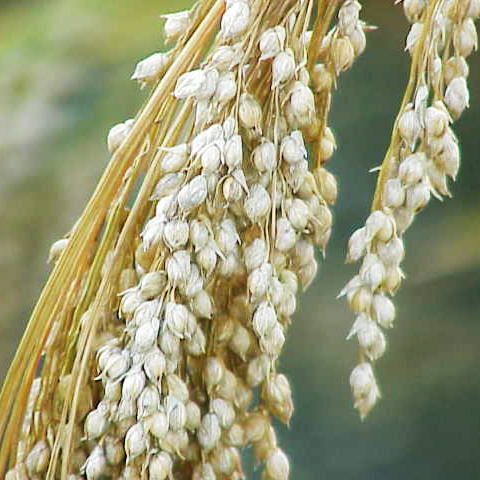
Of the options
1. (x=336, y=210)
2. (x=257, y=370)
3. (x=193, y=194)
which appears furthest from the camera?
(x=336, y=210)

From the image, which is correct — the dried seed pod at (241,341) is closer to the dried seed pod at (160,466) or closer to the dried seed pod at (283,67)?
the dried seed pod at (160,466)

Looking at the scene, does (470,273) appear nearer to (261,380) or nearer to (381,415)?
(381,415)

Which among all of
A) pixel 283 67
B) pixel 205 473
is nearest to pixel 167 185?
pixel 283 67

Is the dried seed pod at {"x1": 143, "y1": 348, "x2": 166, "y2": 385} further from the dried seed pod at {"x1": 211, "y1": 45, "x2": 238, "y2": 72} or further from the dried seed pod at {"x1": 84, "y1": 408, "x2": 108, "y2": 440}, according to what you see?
the dried seed pod at {"x1": 211, "y1": 45, "x2": 238, "y2": 72}

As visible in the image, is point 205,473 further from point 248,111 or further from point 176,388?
point 248,111

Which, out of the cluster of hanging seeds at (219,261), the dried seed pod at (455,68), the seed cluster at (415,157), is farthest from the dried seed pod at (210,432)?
the dried seed pod at (455,68)
